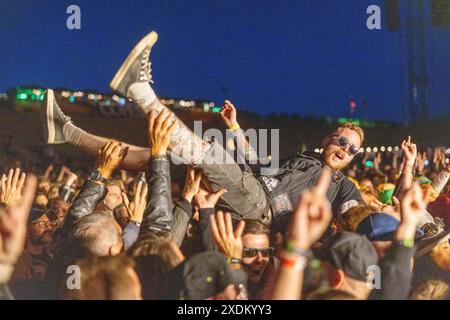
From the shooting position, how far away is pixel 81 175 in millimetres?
6633

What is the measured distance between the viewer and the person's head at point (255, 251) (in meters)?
2.78

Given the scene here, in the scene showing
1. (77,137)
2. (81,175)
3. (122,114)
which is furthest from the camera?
(81,175)

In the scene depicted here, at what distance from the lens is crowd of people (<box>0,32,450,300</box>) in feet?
7.38

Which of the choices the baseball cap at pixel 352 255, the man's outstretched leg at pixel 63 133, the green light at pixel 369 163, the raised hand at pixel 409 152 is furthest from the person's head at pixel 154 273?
the green light at pixel 369 163

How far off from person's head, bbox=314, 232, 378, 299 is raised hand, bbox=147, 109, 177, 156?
845 mm

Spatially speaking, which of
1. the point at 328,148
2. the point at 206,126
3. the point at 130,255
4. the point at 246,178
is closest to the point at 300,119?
the point at 206,126

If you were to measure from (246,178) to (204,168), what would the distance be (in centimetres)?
29

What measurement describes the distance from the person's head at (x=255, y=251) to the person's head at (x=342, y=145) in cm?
89

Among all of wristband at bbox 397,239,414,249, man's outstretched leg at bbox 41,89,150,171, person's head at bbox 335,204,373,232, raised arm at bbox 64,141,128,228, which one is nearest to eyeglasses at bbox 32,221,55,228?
man's outstretched leg at bbox 41,89,150,171

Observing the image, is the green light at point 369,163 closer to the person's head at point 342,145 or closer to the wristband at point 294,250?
the person's head at point 342,145

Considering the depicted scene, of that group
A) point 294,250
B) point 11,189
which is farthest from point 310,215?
point 11,189
